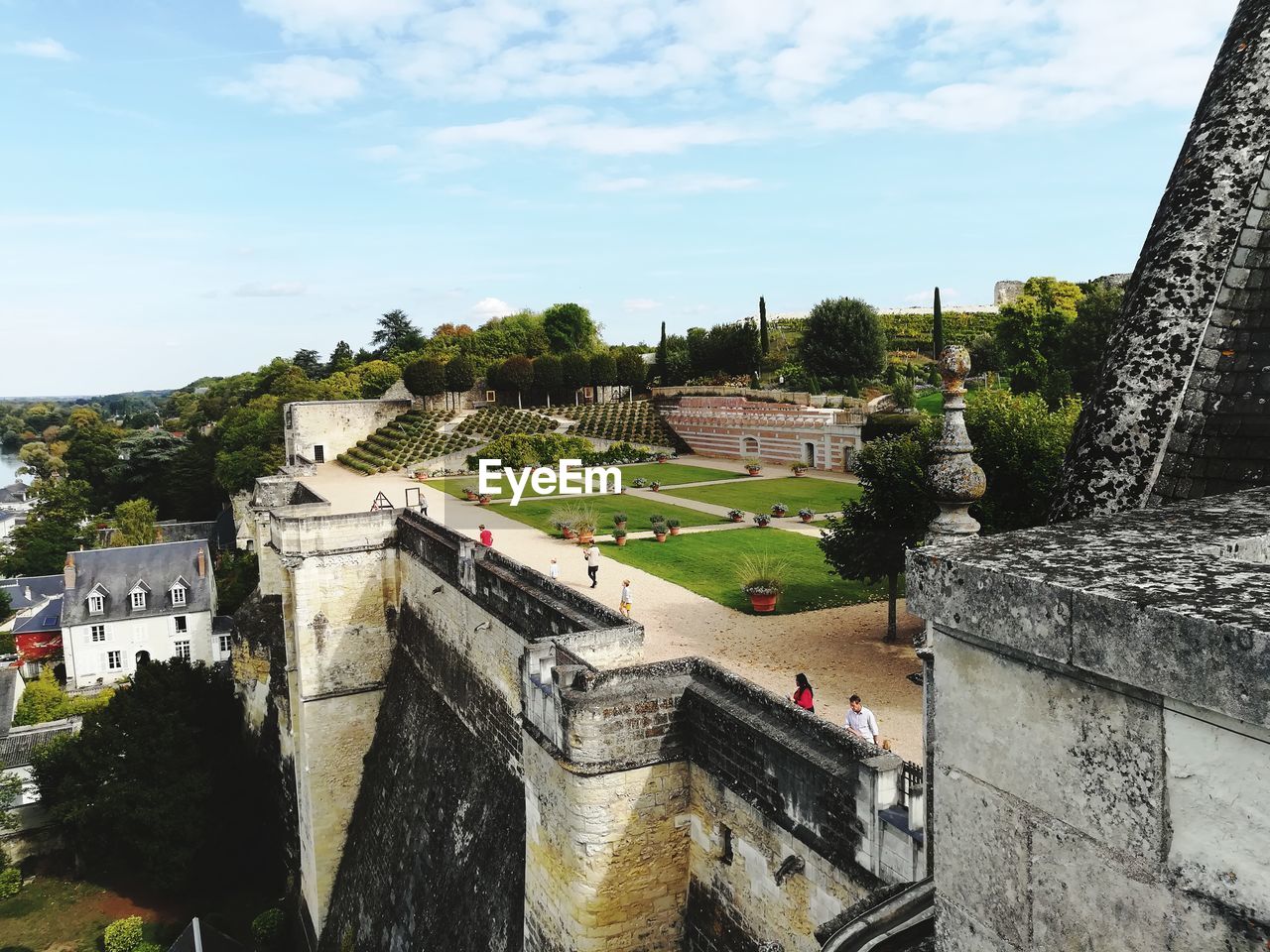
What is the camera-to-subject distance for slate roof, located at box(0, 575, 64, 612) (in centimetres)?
4738

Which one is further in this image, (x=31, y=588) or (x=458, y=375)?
(x=31, y=588)

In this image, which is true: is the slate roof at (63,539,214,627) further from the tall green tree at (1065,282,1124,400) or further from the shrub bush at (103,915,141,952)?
the tall green tree at (1065,282,1124,400)

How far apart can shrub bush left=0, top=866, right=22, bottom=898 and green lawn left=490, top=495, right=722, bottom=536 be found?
15.6m

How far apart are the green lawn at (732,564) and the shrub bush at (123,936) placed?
43.5 ft

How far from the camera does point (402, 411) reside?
46406 millimetres

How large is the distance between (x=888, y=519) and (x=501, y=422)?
3227 centimetres

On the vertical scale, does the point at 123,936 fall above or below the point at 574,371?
below

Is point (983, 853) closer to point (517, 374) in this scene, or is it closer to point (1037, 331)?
point (1037, 331)

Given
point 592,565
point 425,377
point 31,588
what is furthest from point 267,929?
point 31,588

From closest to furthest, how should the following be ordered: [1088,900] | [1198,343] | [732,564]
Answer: [1088,900], [1198,343], [732,564]

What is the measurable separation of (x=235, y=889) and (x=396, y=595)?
33.6 feet

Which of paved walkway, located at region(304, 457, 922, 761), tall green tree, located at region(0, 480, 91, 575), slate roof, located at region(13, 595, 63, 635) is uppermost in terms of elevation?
paved walkway, located at region(304, 457, 922, 761)

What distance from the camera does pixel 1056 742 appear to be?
213 centimetres

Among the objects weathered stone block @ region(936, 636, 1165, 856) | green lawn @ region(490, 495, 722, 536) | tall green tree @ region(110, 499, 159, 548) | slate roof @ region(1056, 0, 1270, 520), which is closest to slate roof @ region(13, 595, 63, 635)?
tall green tree @ region(110, 499, 159, 548)
